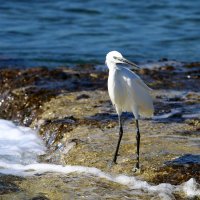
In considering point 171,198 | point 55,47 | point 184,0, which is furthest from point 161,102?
point 184,0

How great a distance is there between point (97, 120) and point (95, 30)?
1007 centimetres

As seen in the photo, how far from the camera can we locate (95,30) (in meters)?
18.8

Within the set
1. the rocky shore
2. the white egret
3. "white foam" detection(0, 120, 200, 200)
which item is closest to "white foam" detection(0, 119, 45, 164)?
"white foam" detection(0, 120, 200, 200)

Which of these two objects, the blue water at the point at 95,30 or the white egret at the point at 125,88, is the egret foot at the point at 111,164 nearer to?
the white egret at the point at 125,88

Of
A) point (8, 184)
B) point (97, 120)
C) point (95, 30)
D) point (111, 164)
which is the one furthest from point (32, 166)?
point (95, 30)

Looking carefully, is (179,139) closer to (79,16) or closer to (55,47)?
(55,47)

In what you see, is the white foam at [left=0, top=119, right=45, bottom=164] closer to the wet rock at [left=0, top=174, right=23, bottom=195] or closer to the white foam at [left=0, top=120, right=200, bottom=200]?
the white foam at [left=0, top=120, right=200, bottom=200]

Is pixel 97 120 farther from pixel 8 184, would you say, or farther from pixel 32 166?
pixel 8 184

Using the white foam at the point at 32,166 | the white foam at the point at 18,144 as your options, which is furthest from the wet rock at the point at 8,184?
the white foam at the point at 18,144

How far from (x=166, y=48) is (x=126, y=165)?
9.75 metres

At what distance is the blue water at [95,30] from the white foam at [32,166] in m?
4.78

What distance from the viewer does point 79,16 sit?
68.3 ft

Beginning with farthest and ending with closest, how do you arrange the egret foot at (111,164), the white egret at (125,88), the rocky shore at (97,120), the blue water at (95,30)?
the blue water at (95,30)
the egret foot at (111,164)
the rocky shore at (97,120)
the white egret at (125,88)

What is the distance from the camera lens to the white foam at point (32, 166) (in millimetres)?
6758
